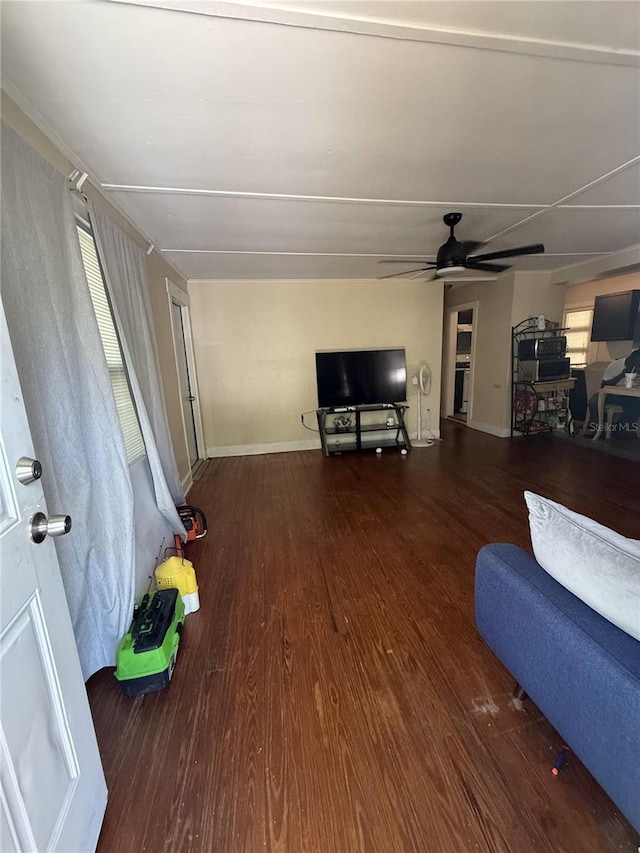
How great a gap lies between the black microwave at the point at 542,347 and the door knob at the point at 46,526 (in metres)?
5.74

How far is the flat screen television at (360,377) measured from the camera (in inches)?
193

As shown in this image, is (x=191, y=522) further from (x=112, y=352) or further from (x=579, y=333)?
(x=579, y=333)

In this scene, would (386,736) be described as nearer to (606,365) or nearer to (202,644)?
(202,644)

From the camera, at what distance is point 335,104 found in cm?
151

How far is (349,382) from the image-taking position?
496 centimetres

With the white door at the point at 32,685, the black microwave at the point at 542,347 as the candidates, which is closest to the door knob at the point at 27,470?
the white door at the point at 32,685

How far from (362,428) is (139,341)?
3.49 metres

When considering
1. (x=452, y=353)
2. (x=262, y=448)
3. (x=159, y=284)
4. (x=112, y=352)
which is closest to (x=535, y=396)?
(x=452, y=353)

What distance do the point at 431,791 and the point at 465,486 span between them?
2.76 m

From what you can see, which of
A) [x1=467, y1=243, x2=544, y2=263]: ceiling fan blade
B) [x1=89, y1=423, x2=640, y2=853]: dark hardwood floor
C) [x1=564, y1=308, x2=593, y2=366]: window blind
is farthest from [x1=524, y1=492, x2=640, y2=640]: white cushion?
[x1=564, y1=308, x2=593, y2=366]: window blind

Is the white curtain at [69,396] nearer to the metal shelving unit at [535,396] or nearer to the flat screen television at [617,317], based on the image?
the metal shelving unit at [535,396]

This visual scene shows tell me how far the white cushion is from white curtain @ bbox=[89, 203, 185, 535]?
212cm

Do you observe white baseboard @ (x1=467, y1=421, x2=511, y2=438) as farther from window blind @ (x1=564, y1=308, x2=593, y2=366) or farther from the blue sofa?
the blue sofa

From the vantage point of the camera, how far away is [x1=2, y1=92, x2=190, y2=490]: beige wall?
1552 millimetres
